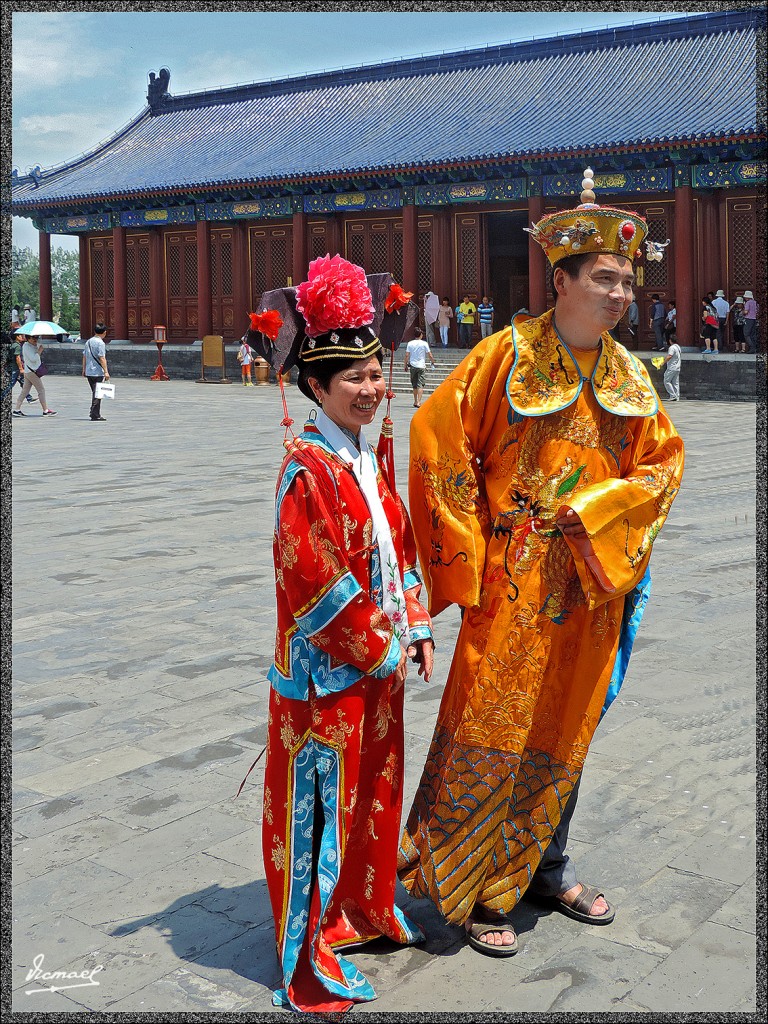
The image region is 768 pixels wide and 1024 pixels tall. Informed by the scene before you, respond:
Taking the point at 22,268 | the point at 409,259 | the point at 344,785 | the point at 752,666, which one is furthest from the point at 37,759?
the point at 22,268

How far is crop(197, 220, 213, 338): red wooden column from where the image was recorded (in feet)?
98.8

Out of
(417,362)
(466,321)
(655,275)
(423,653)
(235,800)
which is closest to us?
(423,653)

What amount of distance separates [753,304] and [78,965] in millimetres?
21128

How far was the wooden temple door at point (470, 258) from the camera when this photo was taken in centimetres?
2641

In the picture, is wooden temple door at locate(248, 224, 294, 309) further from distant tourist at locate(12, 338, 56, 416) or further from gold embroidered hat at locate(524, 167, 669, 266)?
gold embroidered hat at locate(524, 167, 669, 266)

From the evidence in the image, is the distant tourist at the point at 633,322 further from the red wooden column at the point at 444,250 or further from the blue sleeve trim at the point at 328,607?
the blue sleeve trim at the point at 328,607

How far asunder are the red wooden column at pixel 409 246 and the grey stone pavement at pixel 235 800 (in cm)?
1893

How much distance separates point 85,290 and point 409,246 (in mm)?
12057

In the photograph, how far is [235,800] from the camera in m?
4.02

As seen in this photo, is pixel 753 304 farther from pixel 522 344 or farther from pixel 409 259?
pixel 522 344

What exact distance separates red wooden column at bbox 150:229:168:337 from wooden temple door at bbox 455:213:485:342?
29.8ft

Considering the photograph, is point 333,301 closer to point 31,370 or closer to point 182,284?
point 31,370

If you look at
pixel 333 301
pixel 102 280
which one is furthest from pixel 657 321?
pixel 333 301

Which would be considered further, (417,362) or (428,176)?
(428,176)
